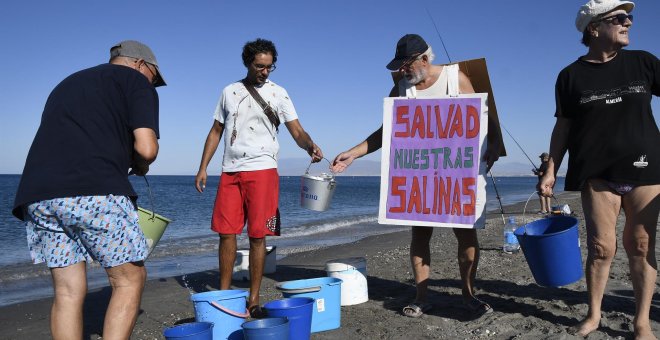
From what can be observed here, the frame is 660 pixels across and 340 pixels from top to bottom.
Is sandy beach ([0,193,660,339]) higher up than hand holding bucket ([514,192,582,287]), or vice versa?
hand holding bucket ([514,192,582,287])

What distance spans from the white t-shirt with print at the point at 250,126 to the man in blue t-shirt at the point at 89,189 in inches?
67.1

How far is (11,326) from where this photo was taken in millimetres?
5082

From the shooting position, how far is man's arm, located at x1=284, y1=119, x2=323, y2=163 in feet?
16.6

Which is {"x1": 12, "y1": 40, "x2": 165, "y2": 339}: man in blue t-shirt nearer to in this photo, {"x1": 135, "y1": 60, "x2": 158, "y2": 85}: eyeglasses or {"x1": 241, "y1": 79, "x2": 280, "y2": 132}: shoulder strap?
{"x1": 135, "y1": 60, "x2": 158, "y2": 85}: eyeglasses

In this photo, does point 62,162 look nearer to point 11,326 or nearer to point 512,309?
point 11,326

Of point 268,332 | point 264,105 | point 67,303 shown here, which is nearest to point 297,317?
point 268,332

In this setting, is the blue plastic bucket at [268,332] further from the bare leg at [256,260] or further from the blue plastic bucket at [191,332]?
the bare leg at [256,260]

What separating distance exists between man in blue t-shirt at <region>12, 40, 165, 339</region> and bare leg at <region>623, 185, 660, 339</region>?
2949 mm

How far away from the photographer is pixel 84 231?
293 cm

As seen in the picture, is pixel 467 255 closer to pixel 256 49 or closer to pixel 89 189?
pixel 256 49

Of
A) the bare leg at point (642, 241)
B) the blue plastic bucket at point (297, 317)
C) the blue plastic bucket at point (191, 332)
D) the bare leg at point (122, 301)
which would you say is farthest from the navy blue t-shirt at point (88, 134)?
the bare leg at point (642, 241)

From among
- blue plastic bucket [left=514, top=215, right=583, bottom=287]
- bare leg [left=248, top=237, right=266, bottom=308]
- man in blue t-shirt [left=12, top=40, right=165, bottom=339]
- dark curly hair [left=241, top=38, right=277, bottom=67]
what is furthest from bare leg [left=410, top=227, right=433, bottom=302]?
man in blue t-shirt [left=12, top=40, right=165, bottom=339]

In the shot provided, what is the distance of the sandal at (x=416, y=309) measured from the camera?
4.46m

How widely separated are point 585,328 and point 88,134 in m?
3.33
